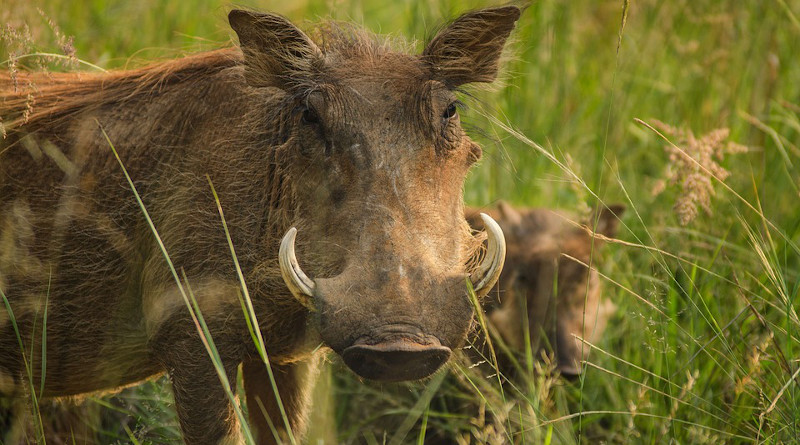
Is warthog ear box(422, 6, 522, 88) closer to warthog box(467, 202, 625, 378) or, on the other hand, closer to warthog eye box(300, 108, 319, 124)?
warthog eye box(300, 108, 319, 124)

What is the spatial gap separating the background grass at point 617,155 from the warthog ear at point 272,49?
1.79ft

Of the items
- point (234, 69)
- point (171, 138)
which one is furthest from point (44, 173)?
point (234, 69)

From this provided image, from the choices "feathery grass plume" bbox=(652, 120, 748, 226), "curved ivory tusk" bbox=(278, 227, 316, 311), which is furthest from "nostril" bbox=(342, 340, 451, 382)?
"feathery grass plume" bbox=(652, 120, 748, 226)

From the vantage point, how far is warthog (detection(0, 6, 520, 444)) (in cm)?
228

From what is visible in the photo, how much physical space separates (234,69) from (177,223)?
1.58 feet

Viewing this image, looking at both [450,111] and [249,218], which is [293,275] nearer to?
[249,218]

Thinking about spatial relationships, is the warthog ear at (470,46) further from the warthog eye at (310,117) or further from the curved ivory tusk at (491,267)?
the curved ivory tusk at (491,267)

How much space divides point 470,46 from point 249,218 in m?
0.78

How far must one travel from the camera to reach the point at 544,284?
13.6 ft

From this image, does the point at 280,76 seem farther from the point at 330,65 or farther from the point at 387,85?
the point at 387,85

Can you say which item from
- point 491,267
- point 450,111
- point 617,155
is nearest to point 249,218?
point 450,111

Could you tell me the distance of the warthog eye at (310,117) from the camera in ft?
8.43

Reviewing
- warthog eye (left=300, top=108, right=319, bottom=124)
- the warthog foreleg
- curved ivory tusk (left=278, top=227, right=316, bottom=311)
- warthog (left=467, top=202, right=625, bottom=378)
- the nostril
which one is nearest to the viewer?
the nostril

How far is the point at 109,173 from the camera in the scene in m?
2.86
